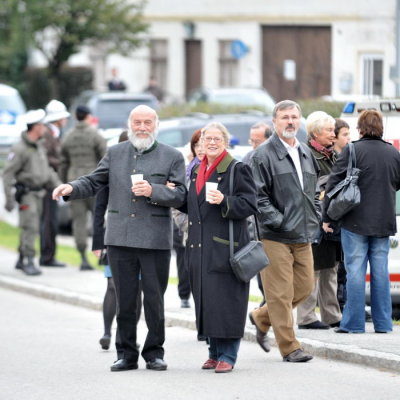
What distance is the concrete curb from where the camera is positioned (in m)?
11.0

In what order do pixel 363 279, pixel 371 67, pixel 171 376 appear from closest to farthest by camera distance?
pixel 171 376 < pixel 363 279 < pixel 371 67

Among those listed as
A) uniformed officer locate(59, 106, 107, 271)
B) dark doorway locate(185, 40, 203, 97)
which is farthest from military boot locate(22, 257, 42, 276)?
dark doorway locate(185, 40, 203, 97)

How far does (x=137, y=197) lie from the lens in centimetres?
1095

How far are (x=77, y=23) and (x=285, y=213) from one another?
3071 cm

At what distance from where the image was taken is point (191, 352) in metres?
12.3

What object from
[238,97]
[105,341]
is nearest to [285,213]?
[105,341]

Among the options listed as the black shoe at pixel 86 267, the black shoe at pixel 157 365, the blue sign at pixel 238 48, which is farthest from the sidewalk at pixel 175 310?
the blue sign at pixel 238 48

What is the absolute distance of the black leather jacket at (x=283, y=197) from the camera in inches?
436

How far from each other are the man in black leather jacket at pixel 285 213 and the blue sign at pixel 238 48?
32506 mm

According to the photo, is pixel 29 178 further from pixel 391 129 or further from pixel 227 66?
pixel 227 66

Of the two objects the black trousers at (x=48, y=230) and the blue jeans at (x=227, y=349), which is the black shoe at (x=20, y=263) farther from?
the blue jeans at (x=227, y=349)

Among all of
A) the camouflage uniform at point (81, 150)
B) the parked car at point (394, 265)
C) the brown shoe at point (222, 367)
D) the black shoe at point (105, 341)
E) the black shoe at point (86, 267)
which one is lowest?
the black shoe at point (86, 267)

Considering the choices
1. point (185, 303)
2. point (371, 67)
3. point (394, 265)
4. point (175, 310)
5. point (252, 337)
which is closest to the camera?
point (252, 337)

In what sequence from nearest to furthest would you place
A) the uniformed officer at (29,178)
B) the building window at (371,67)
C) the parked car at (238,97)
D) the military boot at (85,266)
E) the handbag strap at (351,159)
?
1. the handbag strap at (351,159)
2. the uniformed officer at (29,178)
3. the military boot at (85,266)
4. the parked car at (238,97)
5. the building window at (371,67)
